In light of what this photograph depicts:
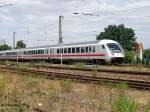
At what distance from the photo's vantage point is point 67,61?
4766 centimetres

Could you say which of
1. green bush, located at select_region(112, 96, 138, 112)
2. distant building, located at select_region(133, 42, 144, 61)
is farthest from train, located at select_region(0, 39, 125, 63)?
green bush, located at select_region(112, 96, 138, 112)

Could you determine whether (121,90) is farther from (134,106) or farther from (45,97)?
(134,106)

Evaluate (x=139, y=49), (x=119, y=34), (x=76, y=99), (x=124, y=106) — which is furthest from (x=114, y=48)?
(x=119, y=34)

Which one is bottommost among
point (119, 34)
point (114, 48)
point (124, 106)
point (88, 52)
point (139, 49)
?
point (124, 106)

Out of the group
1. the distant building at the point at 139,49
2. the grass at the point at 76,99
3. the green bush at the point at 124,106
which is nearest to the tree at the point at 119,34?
the distant building at the point at 139,49

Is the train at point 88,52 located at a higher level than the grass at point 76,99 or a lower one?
higher

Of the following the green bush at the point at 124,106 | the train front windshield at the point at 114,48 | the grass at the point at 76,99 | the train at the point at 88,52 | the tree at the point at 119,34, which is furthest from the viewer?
the tree at the point at 119,34

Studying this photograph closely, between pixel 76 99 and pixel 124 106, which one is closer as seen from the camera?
pixel 124 106

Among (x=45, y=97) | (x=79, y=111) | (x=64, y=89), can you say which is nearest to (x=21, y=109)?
(x=79, y=111)

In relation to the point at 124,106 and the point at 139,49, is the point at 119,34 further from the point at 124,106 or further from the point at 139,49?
the point at 124,106

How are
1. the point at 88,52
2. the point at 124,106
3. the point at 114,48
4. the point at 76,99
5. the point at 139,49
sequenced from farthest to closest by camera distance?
the point at 139,49 → the point at 88,52 → the point at 114,48 → the point at 76,99 → the point at 124,106

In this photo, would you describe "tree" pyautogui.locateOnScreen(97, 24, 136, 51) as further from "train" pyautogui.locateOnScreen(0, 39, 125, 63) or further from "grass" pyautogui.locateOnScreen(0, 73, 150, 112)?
"grass" pyautogui.locateOnScreen(0, 73, 150, 112)

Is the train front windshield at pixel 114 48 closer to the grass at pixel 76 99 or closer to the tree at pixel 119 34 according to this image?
the grass at pixel 76 99

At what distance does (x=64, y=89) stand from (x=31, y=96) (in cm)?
201
